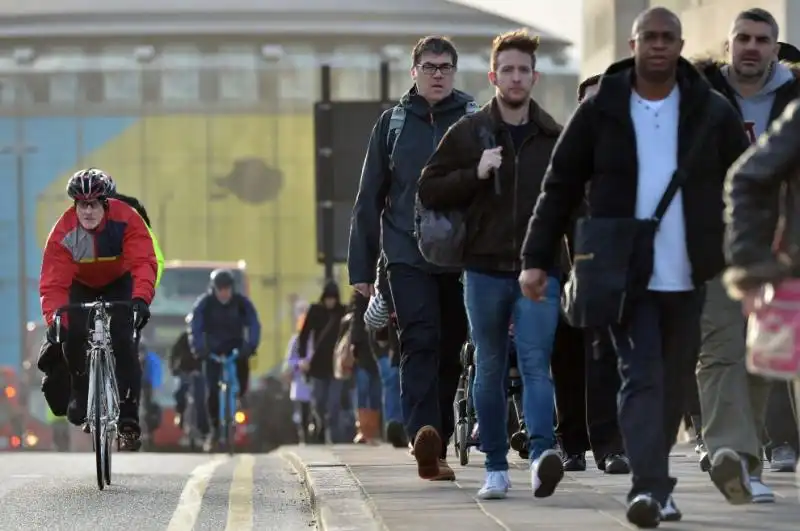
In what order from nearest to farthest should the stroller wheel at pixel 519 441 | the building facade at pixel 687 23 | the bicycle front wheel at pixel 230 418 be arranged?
1. the stroller wheel at pixel 519 441
2. the bicycle front wheel at pixel 230 418
3. the building facade at pixel 687 23

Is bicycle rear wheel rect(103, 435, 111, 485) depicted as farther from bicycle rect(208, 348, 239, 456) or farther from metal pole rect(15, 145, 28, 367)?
metal pole rect(15, 145, 28, 367)

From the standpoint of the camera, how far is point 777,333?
683 cm

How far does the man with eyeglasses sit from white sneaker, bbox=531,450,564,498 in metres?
1.65

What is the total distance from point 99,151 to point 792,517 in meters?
70.9

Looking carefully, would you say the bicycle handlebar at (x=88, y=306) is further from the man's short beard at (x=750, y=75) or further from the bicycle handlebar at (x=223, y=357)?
the bicycle handlebar at (x=223, y=357)

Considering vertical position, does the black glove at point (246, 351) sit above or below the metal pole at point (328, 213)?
below

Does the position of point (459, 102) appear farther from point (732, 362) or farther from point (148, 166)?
point (148, 166)

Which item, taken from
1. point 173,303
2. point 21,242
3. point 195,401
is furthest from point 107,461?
point 21,242

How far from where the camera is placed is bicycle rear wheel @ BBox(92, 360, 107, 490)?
13.0m

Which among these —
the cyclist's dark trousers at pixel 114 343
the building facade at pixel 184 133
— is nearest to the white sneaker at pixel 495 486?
the cyclist's dark trousers at pixel 114 343

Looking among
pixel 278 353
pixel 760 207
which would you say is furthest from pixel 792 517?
pixel 278 353

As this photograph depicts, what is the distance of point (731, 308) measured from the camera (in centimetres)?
981

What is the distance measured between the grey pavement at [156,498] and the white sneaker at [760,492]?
197 cm

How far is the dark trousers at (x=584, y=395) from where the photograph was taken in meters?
12.3
